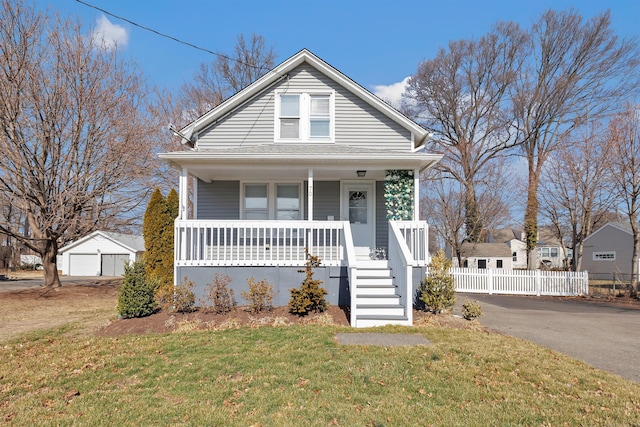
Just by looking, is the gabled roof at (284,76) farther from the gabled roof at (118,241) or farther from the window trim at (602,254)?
the window trim at (602,254)

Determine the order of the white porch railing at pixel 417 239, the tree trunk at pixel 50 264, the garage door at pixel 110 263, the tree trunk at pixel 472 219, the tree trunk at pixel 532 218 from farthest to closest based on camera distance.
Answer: the garage door at pixel 110 263 < the tree trunk at pixel 472 219 < the tree trunk at pixel 532 218 < the tree trunk at pixel 50 264 < the white porch railing at pixel 417 239

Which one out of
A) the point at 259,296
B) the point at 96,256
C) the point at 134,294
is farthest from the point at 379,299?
the point at 96,256

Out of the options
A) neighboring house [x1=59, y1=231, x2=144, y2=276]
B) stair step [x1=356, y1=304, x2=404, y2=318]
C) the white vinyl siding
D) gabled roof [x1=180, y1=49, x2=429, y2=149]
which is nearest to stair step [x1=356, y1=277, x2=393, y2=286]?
stair step [x1=356, y1=304, x2=404, y2=318]

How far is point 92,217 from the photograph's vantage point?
15.5m

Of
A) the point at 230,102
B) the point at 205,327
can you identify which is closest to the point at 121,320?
the point at 205,327

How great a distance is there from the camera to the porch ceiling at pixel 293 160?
9.31 m

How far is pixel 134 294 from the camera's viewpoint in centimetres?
802

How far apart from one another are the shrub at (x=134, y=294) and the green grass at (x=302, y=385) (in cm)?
152

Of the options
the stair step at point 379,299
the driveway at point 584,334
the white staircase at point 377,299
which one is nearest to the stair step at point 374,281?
the white staircase at point 377,299

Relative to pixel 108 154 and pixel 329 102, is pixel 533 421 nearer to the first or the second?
pixel 329 102

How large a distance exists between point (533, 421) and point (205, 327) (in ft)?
18.9

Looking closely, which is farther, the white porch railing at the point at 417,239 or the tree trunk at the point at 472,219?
the tree trunk at the point at 472,219

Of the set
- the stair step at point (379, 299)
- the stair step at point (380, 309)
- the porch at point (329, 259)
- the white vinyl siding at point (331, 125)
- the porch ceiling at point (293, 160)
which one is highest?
the white vinyl siding at point (331, 125)

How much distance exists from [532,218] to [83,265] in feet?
120
